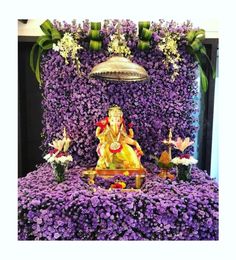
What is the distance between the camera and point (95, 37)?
2.33m

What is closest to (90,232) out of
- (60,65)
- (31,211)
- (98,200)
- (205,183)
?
(98,200)

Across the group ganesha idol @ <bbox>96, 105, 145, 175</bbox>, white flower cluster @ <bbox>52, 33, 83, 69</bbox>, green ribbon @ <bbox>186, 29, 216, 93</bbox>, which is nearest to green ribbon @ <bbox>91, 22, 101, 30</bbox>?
white flower cluster @ <bbox>52, 33, 83, 69</bbox>

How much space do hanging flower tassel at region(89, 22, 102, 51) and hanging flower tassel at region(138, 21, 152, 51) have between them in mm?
327

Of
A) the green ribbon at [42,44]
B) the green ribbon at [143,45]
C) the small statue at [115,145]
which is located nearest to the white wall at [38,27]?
the green ribbon at [42,44]

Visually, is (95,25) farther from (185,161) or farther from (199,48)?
(185,161)

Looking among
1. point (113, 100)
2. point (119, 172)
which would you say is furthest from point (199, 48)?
point (119, 172)

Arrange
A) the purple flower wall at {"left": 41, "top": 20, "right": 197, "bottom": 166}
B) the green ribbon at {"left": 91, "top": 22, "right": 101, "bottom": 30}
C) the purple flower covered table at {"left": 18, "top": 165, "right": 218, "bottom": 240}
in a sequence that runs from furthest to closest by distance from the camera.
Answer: the purple flower wall at {"left": 41, "top": 20, "right": 197, "bottom": 166}, the green ribbon at {"left": 91, "top": 22, "right": 101, "bottom": 30}, the purple flower covered table at {"left": 18, "top": 165, "right": 218, "bottom": 240}

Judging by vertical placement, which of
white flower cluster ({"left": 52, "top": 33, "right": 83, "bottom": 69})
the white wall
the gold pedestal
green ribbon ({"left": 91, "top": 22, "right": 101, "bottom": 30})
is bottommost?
the gold pedestal

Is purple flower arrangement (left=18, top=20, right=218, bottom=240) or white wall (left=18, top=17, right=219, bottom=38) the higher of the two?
white wall (left=18, top=17, right=219, bottom=38)

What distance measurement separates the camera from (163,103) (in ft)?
8.35

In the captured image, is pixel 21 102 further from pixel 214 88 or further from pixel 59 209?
pixel 214 88

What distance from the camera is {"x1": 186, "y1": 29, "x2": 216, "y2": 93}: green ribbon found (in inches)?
91.9

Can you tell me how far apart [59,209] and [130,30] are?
4.93 feet

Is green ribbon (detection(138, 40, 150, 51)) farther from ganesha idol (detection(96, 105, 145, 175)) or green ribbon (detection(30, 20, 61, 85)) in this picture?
green ribbon (detection(30, 20, 61, 85))
